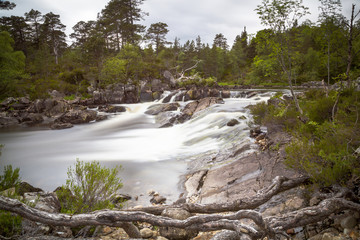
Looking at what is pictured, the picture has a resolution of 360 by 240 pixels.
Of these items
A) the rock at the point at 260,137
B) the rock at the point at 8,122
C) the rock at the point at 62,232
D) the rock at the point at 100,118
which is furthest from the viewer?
the rock at the point at 100,118

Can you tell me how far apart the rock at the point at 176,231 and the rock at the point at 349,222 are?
2419mm

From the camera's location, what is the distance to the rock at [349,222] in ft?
10.1

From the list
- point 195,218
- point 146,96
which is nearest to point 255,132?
point 195,218

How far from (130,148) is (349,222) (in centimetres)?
1215

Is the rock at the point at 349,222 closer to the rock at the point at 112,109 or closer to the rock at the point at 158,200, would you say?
the rock at the point at 158,200

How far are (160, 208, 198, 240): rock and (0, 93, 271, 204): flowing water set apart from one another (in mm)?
3250

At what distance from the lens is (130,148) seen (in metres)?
13.6

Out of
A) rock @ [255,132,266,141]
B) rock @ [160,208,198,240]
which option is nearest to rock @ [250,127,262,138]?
rock @ [255,132,266,141]

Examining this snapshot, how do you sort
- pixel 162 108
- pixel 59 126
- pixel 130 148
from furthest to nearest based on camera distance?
pixel 162 108 < pixel 59 126 < pixel 130 148

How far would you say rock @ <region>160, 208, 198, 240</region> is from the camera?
369 cm

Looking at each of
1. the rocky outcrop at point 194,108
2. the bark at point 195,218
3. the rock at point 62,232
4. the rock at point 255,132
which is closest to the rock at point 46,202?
the rock at point 62,232

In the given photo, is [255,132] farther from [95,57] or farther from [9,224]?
[95,57]

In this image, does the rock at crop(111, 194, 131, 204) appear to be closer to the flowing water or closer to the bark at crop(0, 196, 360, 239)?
the flowing water

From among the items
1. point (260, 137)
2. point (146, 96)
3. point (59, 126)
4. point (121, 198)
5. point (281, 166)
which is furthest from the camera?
point (146, 96)
